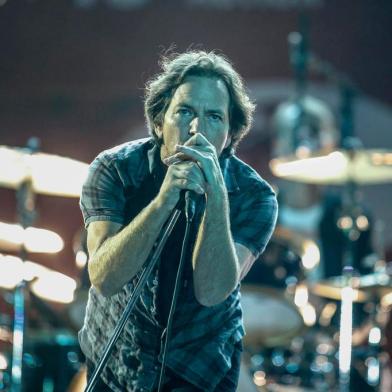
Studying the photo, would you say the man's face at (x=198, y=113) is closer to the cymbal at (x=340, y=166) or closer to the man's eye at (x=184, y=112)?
the man's eye at (x=184, y=112)

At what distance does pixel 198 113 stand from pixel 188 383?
2.31 feet

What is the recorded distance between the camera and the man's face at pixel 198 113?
7.61 feet

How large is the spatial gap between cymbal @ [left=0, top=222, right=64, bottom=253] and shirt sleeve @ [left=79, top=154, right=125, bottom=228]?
7.23 feet

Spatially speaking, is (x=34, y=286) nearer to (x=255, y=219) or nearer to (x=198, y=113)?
(x=255, y=219)

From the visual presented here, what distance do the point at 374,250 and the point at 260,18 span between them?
9.28 ft

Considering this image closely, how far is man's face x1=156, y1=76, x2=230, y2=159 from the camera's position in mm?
2320

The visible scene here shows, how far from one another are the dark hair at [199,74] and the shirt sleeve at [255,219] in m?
0.15

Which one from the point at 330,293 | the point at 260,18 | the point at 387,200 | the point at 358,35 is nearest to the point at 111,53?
the point at 260,18

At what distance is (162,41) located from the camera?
8078 mm

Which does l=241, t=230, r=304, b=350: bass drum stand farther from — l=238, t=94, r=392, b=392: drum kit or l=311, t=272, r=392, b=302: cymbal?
l=311, t=272, r=392, b=302: cymbal

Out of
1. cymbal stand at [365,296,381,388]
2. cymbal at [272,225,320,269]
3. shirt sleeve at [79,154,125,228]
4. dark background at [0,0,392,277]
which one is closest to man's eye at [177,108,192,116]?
shirt sleeve at [79,154,125,228]

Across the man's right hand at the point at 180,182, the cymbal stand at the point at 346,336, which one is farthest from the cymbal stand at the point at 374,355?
the man's right hand at the point at 180,182

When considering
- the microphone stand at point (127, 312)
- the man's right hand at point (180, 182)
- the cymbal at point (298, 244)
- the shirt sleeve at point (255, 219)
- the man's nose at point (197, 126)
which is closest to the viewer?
the microphone stand at point (127, 312)

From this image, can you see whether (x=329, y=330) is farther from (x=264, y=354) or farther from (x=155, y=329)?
(x=155, y=329)
